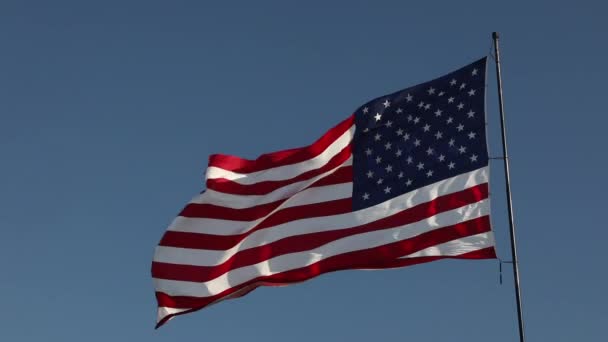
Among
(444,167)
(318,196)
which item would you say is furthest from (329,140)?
(444,167)

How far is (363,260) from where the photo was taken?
26047 millimetres

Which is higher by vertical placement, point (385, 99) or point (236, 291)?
point (385, 99)

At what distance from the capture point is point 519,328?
72.1ft

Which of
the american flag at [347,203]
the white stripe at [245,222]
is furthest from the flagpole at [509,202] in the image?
the white stripe at [245,222]

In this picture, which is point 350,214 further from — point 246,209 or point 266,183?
point 246,209

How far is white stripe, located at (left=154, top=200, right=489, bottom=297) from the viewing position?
83.4 ft

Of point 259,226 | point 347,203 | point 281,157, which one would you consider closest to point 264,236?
point 259,226

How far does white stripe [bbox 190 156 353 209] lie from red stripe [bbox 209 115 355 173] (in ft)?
1.91

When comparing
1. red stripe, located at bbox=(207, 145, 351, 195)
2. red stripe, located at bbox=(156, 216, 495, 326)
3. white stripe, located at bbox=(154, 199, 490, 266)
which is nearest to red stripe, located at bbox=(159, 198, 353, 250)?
white stripe, located at bbox=(154, 199, 490, 266)

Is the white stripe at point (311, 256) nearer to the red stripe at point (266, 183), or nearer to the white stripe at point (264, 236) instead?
the white stripe at point (264, 236)

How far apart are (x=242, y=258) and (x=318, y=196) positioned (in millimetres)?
2241

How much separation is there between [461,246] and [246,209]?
5.59 m

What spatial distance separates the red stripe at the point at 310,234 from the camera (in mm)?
25594

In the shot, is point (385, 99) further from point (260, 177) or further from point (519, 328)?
point (519, 328)
